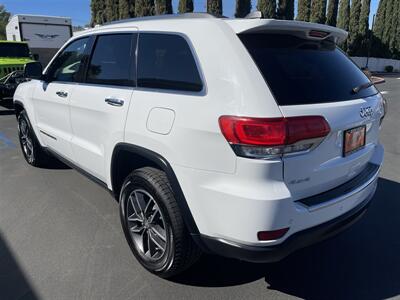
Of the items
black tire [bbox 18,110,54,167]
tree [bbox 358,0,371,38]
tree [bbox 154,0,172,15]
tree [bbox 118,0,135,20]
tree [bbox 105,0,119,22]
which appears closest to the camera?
black tire [bbox 18,110,54,167]

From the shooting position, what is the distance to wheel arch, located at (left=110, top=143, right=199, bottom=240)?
252 cm

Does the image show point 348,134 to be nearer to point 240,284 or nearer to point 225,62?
point 225,62

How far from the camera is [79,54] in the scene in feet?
13.0

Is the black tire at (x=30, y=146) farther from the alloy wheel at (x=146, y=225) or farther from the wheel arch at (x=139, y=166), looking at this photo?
the alloy wheel at (x=146, y=225)

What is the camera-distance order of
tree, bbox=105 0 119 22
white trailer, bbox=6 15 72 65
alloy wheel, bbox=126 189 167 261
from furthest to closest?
tree, bbox=105 0 119 22
white trailer, bbox=6 15 72 65
alloy wheel, bbox=126 189 167 261

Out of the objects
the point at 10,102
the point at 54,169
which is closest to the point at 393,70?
the point at 10,102

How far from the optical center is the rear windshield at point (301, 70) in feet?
7.68

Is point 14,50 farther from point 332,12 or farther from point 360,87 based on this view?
point 332,12

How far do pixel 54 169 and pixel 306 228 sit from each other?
413cm

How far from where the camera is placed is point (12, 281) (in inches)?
114

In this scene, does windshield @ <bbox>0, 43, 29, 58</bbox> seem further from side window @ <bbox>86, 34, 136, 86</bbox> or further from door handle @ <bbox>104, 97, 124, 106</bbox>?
door handle @ <bbox>104, 97, 124, 106</bbox>

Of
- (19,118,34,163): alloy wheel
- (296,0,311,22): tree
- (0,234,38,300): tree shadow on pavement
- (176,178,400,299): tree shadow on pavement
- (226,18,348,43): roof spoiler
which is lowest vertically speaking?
(176,178,400,299): tree shadow on pavement

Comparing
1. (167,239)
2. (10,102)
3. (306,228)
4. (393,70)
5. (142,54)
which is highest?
(142,54)

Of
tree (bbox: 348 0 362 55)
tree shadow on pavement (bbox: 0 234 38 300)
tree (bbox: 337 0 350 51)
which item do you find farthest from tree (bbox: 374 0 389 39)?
tree shadow on pavement (bbox: 0 234 38 300)
